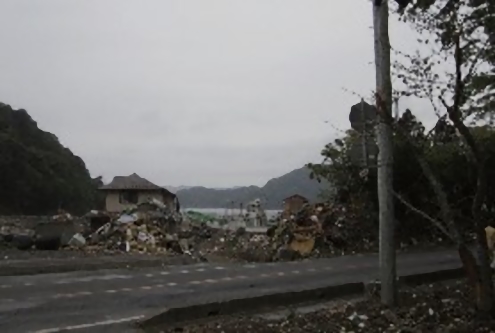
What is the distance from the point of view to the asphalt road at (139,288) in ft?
29.1

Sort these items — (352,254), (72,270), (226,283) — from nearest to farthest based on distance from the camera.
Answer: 1. (226,283)
2. (72,270)
3. (352,254)

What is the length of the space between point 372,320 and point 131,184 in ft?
179

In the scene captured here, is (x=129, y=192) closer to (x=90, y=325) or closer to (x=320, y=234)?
(x=320, y=234)

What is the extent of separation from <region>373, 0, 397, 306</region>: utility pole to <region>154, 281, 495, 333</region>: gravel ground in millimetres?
394

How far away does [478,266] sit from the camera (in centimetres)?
767

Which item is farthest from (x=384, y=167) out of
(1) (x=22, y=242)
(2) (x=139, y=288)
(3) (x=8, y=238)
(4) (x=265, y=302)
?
(3) (x=8, y=238)

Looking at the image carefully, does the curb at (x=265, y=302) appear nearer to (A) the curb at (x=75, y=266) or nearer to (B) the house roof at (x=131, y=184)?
(A) the curb at (x=75, y=266)

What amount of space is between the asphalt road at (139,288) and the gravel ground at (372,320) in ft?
4.33

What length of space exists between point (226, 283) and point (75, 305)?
379cm

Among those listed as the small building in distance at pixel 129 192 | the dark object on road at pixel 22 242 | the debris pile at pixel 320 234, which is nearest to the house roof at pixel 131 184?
the small building in distance at pixel 129 192

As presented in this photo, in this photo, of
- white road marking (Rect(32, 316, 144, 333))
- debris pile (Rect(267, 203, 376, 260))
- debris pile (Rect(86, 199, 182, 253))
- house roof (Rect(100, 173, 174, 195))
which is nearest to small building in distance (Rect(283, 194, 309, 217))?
debris pile (Rect(267, 203, 376, 260))

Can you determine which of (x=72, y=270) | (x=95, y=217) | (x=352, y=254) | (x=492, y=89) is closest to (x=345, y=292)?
(x=492, y=89)

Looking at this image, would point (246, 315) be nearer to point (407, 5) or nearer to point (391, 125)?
point (391, 125)

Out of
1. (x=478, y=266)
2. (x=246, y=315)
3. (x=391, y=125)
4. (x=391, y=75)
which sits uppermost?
(x=391, y=75)
